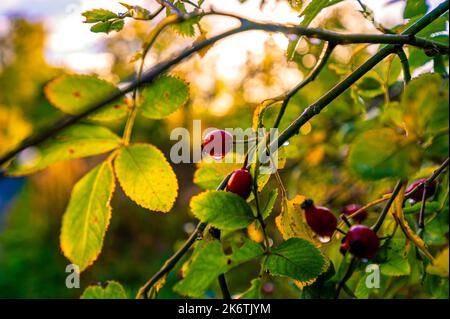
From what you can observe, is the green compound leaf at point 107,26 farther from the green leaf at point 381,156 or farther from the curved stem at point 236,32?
the green leaf at point 381,156

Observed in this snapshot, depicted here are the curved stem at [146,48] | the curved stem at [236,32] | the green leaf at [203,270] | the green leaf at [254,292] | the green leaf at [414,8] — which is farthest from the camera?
the green leaf at [414,8]

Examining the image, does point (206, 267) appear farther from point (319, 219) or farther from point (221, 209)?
point (319, 219)

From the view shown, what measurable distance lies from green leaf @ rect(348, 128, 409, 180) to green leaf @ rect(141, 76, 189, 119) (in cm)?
25

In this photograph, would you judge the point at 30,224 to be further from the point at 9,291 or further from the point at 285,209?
the point at 285,209

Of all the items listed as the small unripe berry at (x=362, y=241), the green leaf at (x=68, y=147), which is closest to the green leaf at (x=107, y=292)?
the green leaf at (x=68, y=147)

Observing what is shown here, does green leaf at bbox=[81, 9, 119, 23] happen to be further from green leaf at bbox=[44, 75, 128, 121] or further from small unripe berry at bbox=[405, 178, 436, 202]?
small unripe berry at bbox=[405, 178, 436, 202]

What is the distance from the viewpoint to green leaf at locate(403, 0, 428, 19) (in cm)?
77

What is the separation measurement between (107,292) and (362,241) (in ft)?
1.05

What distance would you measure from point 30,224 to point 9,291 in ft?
7.20

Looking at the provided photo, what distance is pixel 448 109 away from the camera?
1.24ft

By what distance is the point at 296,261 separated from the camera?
550 mm

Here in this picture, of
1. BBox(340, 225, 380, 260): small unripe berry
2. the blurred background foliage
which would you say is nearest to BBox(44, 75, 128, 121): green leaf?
the blurred background foliage

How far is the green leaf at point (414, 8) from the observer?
77cm

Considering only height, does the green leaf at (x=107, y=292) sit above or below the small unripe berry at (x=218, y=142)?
below
